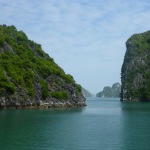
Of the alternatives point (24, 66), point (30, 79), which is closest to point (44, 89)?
point (30, 79)

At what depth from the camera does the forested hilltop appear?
121981 mm

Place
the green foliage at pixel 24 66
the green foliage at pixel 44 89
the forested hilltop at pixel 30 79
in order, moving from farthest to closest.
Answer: the green foliage at pixel 44 89, the green foliage at pixel 24 66, the forested hilltop at pixel 30 79

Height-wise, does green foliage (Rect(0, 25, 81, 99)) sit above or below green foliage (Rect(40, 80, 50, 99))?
above

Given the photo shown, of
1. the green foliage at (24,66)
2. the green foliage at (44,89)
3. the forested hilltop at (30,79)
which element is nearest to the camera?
the forested hilltop at (30,79)

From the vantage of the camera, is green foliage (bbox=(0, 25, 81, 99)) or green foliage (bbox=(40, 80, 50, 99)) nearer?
green foliage (bbox=(0, 25, 81, 99))

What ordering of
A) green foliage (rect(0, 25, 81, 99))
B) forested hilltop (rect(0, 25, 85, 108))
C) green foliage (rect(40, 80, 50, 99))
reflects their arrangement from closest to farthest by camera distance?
forested hilltop (rect(0, 25, 85, 108)), green foliage (rect(0, 25, 81, 99)), green foliage (rect(40, 80, 50, 99))

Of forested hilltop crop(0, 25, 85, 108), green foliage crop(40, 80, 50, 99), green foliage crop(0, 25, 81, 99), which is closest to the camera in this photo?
forested hilltop crop(0, 25, 85, 108)

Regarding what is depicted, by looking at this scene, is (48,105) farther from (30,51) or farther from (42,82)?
(30,51)

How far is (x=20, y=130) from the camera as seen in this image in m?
60.5

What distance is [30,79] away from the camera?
13488 cm

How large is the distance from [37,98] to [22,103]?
1038cm

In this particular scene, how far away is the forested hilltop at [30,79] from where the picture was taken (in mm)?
121981

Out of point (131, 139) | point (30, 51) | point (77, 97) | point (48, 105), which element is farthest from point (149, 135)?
point (30, 51)

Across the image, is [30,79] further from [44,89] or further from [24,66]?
[24,66]
